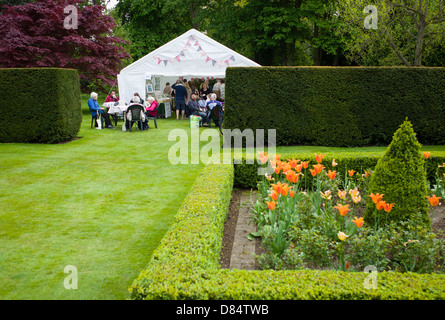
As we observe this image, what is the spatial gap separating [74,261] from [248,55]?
91.2 feet

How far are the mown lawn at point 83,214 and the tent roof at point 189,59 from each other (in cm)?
744

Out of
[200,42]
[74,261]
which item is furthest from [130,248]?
[200,42]

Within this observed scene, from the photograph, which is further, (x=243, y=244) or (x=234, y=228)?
(x=234, y=228)

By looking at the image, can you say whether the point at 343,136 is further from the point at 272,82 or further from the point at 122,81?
the point at 122,81

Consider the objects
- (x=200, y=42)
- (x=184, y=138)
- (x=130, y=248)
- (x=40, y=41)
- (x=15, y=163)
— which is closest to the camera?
(x=130, y=248)

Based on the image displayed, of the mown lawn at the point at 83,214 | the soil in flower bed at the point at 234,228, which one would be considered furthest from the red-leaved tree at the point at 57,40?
the soil in flower bed at the point at 234,228

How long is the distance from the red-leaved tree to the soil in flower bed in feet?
51.3

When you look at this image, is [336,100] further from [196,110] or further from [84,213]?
[84,213]

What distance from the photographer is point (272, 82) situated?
10.4 m

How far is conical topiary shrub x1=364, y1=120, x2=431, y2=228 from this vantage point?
4156 millimetres

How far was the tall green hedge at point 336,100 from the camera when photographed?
10336 mm

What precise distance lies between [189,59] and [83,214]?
12.4 m

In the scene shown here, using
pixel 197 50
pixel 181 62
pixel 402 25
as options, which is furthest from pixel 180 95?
pixel 402 25

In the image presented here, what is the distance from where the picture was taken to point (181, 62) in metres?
16.8
